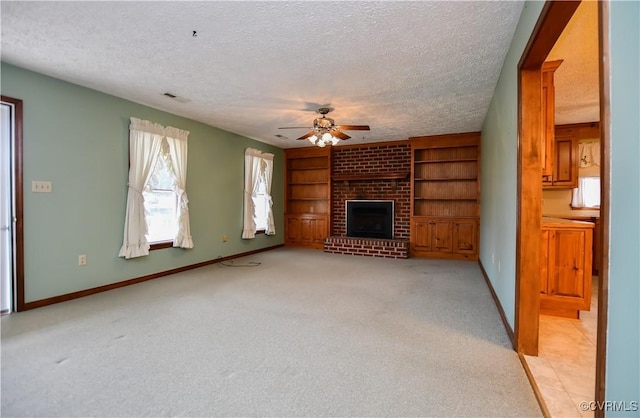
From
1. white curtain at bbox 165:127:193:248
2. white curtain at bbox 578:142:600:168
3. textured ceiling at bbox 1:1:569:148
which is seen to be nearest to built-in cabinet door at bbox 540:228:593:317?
textured ceiling at bbox 1:1:569:148

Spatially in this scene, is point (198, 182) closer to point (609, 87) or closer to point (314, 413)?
point (314, 413)

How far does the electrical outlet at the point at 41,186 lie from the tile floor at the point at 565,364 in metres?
4.65

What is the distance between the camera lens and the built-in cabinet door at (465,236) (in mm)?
5766

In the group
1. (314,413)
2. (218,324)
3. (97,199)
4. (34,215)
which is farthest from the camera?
(97,199)

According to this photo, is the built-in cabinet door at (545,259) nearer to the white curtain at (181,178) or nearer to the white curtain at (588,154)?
the white curtain at (588,154)

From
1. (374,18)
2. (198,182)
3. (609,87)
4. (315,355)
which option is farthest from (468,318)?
(198,182)

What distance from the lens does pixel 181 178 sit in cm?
456

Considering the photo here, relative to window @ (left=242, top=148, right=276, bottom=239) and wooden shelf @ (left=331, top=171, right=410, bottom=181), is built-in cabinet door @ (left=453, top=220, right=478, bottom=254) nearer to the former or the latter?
wooden shelf @ (left=331, top=171, right=410, bottom=181)

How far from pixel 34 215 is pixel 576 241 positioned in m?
5.39

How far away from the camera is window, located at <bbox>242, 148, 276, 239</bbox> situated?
19.8ft

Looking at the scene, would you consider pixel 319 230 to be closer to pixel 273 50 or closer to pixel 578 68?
pixel 273 50

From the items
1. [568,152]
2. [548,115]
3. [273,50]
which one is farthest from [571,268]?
[273,50]

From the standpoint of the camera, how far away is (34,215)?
10.2 feet

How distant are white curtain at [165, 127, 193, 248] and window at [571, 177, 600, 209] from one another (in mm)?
6526
